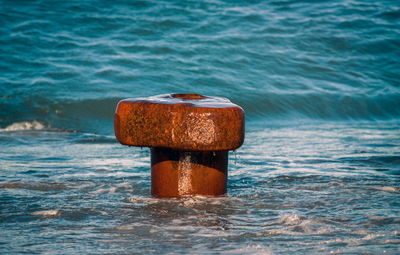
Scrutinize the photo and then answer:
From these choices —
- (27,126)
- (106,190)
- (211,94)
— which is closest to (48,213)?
(106,190)

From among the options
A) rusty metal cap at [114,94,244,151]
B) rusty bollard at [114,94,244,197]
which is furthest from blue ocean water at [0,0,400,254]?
rusty metal cap at [114,94,244,151]

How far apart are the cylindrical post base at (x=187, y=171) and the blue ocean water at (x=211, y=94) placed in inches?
3.4

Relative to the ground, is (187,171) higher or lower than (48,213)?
higher

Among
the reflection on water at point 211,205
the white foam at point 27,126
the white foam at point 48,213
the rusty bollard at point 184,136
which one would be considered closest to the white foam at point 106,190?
the reflection on water at point 211,205

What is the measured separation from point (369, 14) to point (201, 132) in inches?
457

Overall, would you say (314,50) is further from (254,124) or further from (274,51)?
(254,124)

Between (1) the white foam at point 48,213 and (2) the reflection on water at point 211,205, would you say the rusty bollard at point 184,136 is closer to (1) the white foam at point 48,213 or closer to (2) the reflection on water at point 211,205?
(2) the reflection on water at point 211,205

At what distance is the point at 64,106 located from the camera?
859cm

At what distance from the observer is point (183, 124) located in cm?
318

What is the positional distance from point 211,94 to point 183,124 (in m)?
6.48

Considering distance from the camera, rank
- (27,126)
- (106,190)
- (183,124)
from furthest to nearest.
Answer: (27,126) → (106,190) → (183,124)

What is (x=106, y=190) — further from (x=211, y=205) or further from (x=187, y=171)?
(x=211, y=205)

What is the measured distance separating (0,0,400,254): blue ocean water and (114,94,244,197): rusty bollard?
12 cm

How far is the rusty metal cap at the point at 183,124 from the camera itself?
317 cm
